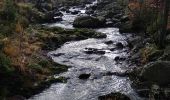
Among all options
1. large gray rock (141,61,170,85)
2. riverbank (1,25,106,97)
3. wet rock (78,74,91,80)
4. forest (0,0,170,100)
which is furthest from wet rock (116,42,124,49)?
large gray rock (141,61,170,85)

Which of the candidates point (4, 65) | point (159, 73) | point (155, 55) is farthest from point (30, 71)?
point (155, 55)

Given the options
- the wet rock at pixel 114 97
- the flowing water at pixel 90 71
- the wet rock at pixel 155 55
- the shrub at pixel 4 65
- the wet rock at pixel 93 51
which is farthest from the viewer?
the wet rock at pixel 93 51

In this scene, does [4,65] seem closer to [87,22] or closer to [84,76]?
[84,76]

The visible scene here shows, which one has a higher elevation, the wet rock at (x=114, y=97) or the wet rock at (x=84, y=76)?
the wet rock at (x=114, y=97)

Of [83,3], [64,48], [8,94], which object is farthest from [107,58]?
[83,3]

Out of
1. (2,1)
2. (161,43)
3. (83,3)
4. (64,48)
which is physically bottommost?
(83,3)

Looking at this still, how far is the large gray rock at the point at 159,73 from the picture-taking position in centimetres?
2620

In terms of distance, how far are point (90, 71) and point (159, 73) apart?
7747 millimetres

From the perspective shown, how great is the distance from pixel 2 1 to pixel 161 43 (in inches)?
774

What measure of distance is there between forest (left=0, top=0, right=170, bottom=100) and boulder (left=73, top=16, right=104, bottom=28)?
2.08 meters

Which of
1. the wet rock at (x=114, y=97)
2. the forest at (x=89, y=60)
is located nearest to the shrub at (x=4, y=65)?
the forest at (x=89, y=60)

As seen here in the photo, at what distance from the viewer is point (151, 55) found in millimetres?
33656

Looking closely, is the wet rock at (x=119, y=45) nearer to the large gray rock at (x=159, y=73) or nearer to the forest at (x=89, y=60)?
the forest at (x=89, y=60)

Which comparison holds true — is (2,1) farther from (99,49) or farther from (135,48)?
(135,48)
